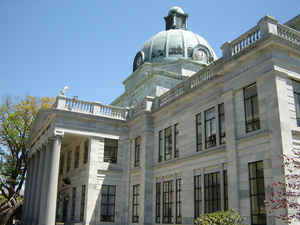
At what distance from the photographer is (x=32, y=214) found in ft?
108

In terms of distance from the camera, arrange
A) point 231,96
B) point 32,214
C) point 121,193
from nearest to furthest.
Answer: point 231,96
point 121,193
point 32,214

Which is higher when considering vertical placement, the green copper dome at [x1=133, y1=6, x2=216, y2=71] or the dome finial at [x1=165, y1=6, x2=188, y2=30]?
the dome finial at [x1=165, y1=6, x2=188, y2=30]

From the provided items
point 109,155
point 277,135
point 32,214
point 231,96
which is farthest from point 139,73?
point 277,135

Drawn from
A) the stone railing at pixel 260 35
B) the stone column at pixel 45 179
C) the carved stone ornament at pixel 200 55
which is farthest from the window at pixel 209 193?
the carved stone ornament at pixel 200 55

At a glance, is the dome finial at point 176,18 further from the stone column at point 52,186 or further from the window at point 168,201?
the window at point 168,201

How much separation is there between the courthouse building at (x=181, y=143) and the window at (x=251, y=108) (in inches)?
2.1

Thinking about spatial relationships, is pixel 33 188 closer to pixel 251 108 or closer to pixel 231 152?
pixel 231 152

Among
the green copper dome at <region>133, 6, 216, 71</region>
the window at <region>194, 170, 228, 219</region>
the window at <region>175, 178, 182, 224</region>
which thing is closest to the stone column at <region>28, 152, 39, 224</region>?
the window at <region>175, 178, 182, 224</region>

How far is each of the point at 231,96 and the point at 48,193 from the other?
1590 cm

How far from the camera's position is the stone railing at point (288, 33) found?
17.5 m

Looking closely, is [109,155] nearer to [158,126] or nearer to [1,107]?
[158,126]

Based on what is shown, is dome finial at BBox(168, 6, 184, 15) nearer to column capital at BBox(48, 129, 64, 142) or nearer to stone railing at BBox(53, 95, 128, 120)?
stone railing at BBox(53, 95, 128, 120)

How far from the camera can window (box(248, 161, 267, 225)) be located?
52.3 feet

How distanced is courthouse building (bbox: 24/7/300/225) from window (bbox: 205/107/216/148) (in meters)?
0.09
